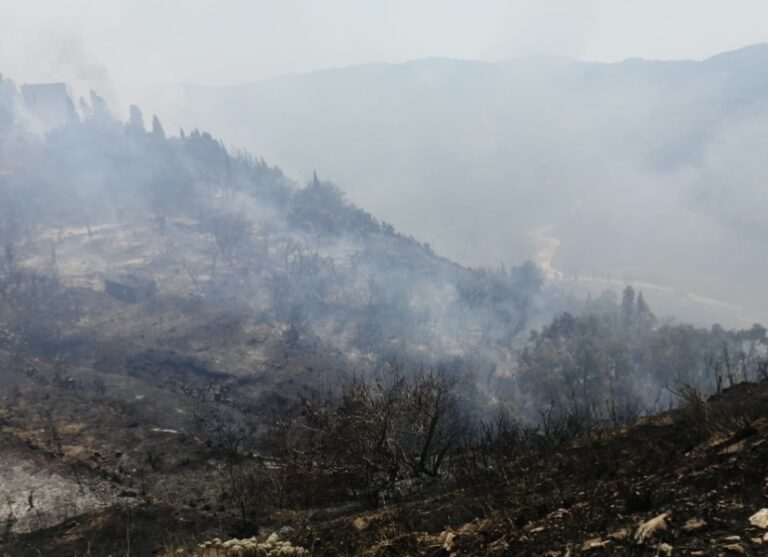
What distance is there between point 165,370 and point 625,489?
89.9 meters

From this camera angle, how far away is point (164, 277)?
123 metres

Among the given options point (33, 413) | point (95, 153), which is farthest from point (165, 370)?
point (95, 153)

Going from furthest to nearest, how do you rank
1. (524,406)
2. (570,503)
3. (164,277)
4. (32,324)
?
(164,277)
(32,324)
(524,406)
(570,503)

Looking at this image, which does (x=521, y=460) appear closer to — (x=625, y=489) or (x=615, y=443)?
(x=615, y=443)

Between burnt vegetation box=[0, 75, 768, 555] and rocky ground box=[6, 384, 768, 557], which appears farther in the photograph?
burnt vegetation box=[0, 75, 768, 555]

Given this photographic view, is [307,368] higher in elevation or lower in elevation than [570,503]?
lower

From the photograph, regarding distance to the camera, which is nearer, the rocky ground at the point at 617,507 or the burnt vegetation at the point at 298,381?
the rocky ground at the point at 617,507

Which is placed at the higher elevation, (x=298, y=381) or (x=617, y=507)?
(x=617, y=507)

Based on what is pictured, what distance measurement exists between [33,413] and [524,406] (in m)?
65.3

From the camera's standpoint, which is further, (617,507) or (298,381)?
(298,381)

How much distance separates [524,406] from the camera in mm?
86375

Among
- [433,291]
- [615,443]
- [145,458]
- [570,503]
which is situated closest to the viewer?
[570,503]

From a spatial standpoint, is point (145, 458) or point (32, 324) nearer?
Result: point (145, 458)

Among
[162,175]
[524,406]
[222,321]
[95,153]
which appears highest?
[95,153]
